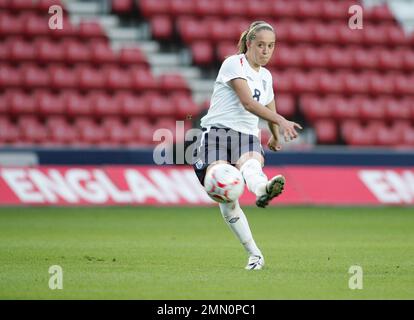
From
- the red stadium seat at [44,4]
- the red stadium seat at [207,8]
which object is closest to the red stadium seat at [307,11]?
the red stadium seat at [207,8]

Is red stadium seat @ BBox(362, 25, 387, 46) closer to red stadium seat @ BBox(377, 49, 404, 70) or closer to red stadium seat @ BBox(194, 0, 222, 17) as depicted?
red stadium seat @ BBox(377, 49, 404, 70)

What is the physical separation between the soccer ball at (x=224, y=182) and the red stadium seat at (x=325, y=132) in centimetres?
1293

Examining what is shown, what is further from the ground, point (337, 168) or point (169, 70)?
point (169, 70)

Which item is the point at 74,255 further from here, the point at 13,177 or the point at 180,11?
the point at 180,11

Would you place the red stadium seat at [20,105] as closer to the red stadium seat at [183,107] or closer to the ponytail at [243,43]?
the red stadium seat at [183,107]

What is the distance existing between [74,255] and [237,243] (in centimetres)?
243

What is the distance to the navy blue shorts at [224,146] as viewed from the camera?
8406mm

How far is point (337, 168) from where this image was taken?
17484mm

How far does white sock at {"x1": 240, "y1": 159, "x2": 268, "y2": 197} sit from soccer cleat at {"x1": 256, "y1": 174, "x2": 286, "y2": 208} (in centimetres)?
5

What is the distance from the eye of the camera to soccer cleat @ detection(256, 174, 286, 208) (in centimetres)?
746

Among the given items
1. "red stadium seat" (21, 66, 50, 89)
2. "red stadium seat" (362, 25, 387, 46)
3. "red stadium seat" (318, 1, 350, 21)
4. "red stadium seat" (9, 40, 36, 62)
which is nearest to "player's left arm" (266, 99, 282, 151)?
"red stadium seat" (21, 66, 50, 89)

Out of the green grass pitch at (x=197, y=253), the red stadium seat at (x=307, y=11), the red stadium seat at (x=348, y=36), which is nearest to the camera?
the green grass pitch at (x=197, y=253)

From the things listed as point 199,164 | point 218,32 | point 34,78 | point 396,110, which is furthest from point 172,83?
point 199,164
